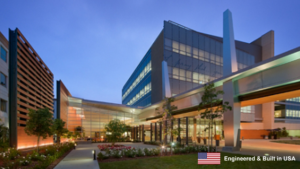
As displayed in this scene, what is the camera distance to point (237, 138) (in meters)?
17.5

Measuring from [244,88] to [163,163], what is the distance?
10.0 meters

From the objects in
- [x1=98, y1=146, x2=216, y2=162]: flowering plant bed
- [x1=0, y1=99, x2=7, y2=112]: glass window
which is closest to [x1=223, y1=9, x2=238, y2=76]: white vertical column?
[x1=98, y1=146, x2=216, y2=162]: flowering plant bed

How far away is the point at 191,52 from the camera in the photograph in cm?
4456

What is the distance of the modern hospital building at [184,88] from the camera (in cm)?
1644

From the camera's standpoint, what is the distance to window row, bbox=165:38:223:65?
4169 cm

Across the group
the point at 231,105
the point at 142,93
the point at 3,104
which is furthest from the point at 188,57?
the point at 3,104

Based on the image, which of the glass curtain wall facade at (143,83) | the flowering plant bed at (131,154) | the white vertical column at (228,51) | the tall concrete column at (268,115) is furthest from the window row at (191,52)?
the flowering plant bed at (131,154)

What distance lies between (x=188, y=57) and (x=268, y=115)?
94.8 feet

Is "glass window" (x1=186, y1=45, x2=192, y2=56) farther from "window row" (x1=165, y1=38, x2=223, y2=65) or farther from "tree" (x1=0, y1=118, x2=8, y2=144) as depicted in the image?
"tree" (x1=0, y1=118, x2=8, y2=144)

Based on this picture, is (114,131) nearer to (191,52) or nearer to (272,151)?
(272,151)

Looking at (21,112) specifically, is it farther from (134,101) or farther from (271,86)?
(134,101)

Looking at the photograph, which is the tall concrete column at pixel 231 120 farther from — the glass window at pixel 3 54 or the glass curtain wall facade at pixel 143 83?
the glass curtain wall facade at pixel 143 83

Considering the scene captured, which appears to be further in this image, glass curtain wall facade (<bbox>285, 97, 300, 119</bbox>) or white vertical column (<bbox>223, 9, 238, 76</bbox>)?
glass curtain wall facade (<bbox>285, 97, 300, 119</bbox>)

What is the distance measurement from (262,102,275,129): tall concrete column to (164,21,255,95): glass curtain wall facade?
17350mm
